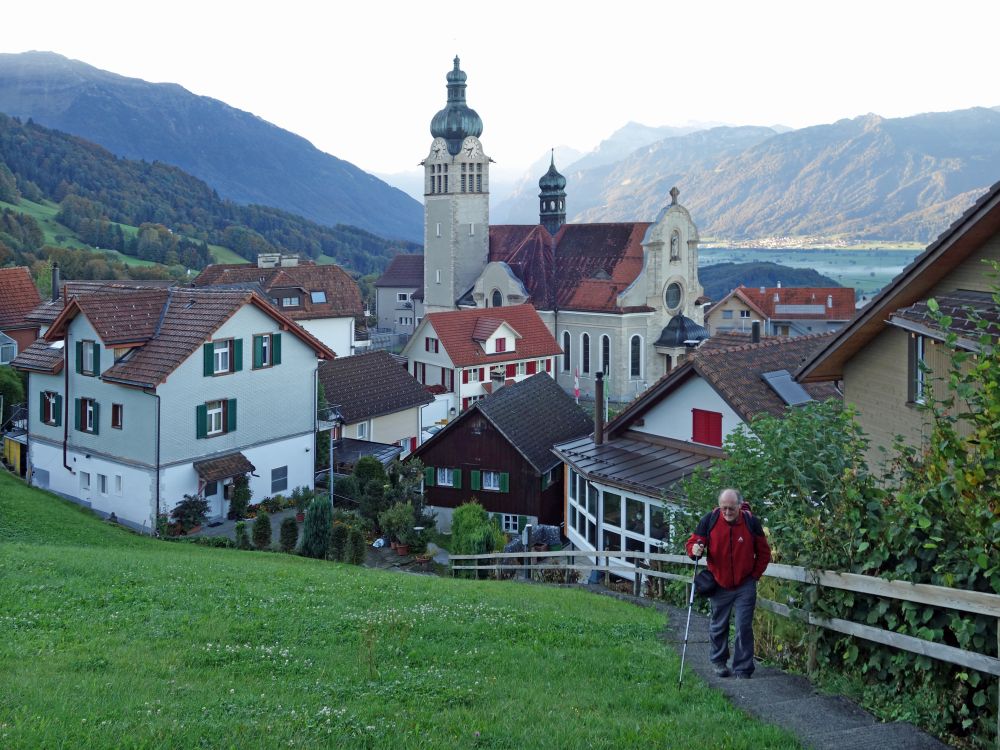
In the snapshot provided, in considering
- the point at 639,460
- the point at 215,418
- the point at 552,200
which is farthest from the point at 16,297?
the point at 639,460

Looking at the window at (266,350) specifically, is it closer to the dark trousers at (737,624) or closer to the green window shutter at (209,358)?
the green window shutter at (209,358)

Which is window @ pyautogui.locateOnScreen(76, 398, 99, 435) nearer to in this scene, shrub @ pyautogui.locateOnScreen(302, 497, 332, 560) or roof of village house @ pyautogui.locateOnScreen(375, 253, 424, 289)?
shrub @ pyautogui.locateOnScreen(302, 497, 332, 560)

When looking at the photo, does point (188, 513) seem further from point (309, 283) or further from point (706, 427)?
point (309, 283)

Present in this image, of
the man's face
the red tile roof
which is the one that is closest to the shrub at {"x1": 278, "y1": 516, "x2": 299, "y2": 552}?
the man's face

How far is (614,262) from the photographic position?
77.1 m

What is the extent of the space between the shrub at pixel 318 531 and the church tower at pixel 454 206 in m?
54.5

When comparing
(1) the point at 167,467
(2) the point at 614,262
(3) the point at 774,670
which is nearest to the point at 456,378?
(2) the point at 614,262

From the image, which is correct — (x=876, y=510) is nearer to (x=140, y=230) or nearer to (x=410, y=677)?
(x=410, y=677)

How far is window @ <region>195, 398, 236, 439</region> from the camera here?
35.7m

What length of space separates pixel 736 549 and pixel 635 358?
6474 centimetres

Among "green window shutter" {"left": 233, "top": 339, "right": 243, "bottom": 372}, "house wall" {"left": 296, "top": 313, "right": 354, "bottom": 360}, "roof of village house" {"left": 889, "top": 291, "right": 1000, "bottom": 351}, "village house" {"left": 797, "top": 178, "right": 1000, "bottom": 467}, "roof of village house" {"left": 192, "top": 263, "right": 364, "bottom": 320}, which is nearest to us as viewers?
"roof of village house" {"left": 889, "top": 291, "right": 1000, "bottom": 351}

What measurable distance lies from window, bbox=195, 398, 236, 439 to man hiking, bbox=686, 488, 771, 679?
1103 inches

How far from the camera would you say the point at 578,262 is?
79.4m

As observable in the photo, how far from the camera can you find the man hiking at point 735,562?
33.2 feet
